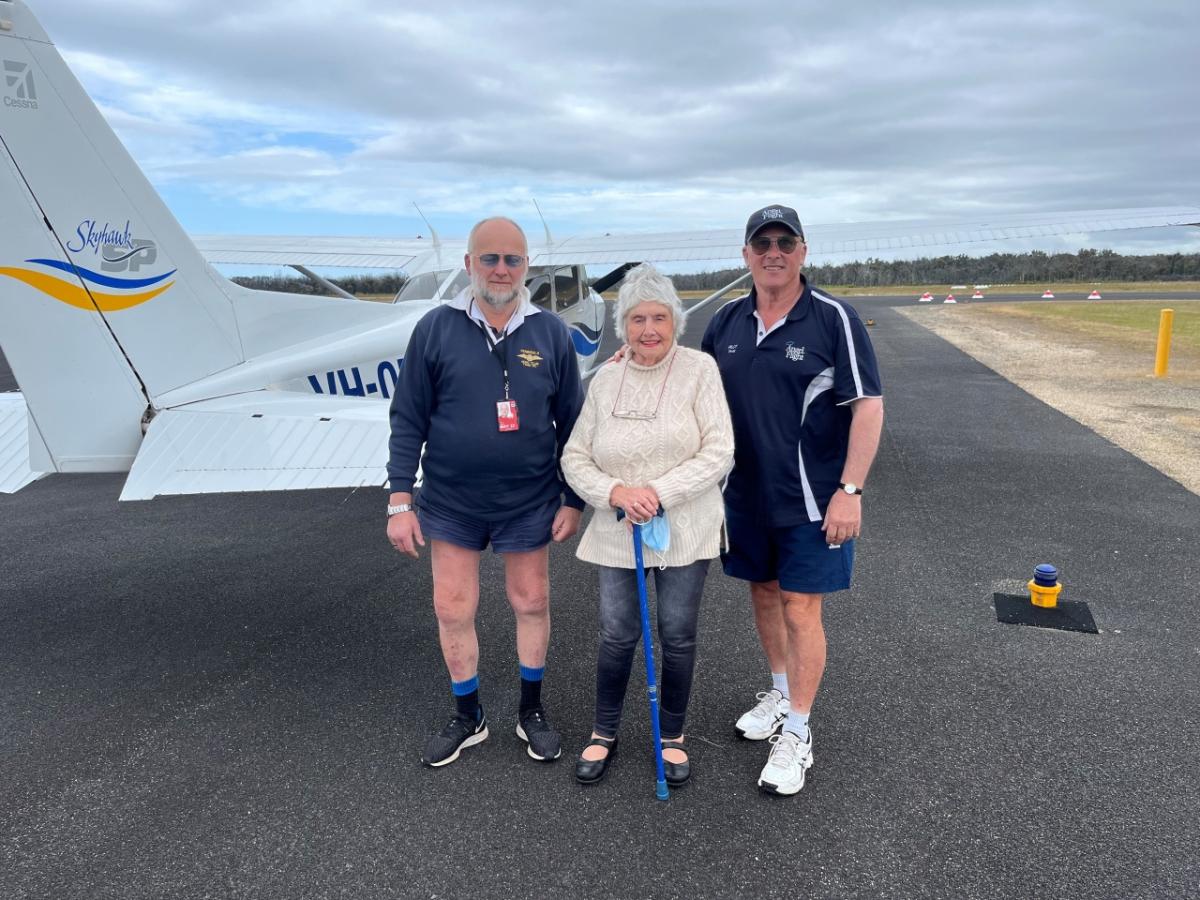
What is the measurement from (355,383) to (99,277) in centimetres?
147

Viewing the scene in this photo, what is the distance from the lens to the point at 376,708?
11.2ft

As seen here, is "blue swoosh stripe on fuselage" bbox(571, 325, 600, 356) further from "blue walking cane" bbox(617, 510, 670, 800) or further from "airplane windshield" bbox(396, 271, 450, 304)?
"blue walking cane" bbox(617, 510, 670, 800)

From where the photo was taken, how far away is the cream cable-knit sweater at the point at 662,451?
8.53 ft

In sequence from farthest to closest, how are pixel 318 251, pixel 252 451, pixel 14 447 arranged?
pixel 318 251 → pixel 14 447 → pixel 252 451

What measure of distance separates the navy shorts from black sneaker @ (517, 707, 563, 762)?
3.24 ft

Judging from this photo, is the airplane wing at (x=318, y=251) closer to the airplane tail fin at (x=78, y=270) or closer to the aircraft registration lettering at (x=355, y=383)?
the aircraft registration lettering at (x=355, y=383)

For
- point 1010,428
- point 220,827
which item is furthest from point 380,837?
point 1010,428

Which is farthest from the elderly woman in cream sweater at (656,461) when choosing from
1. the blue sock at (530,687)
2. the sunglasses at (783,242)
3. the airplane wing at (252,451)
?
the airplane wing at (252,451)

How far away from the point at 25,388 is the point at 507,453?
2.47 m

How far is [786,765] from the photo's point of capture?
2.79 meters

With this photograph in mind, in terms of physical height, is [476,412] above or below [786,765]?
above

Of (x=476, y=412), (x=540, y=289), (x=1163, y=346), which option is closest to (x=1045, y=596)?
(x=476, y=412)

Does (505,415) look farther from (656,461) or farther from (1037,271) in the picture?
(1037,271)

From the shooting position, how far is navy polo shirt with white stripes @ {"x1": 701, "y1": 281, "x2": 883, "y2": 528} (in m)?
2.63
